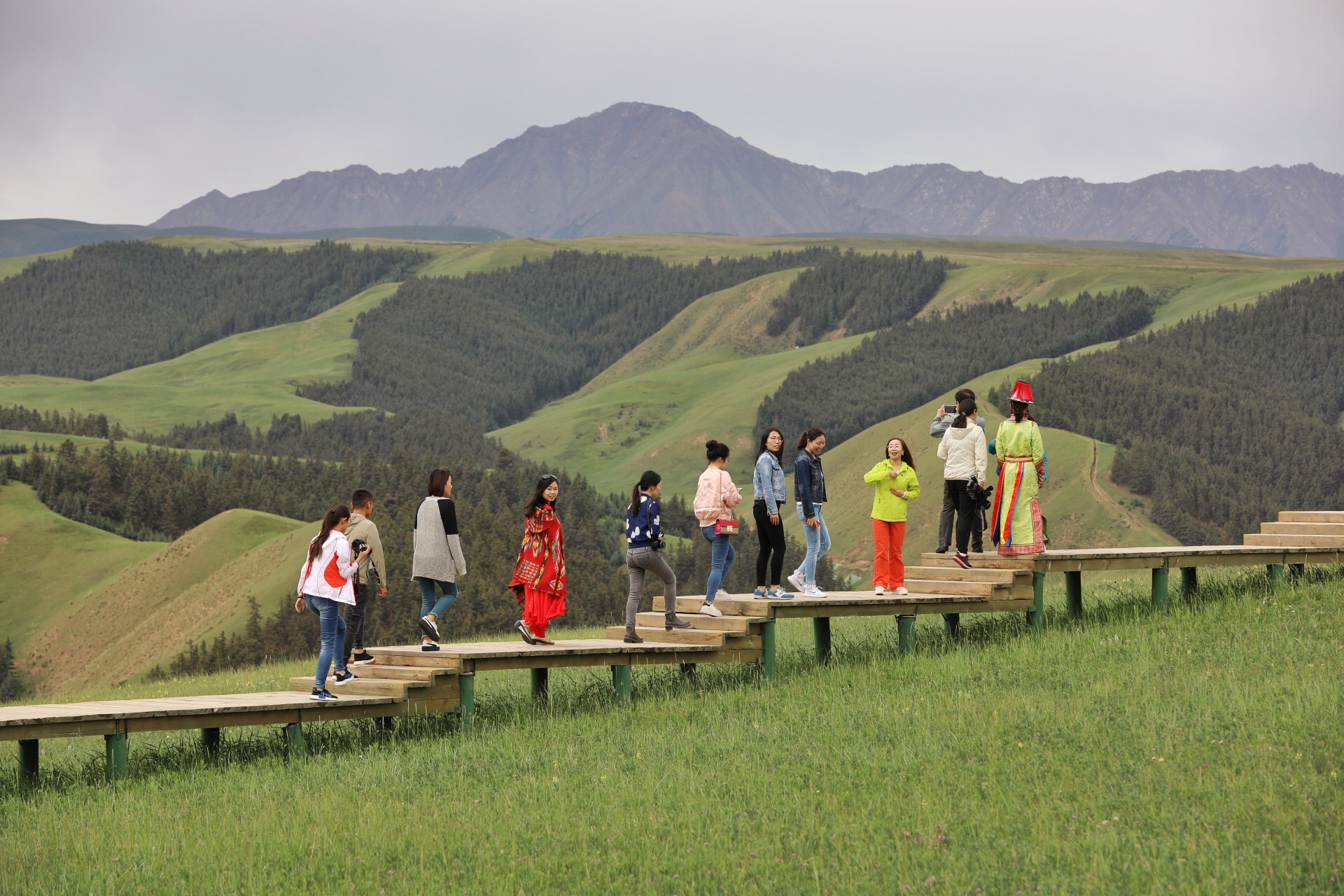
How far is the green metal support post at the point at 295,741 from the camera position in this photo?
13.9m

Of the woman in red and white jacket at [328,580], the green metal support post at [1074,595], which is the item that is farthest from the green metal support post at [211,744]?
the green metal support post at [1074,595]

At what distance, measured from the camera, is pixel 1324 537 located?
1984 cm

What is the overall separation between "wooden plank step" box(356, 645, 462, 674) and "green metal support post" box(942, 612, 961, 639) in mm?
7661

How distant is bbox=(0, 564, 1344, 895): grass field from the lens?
950cm

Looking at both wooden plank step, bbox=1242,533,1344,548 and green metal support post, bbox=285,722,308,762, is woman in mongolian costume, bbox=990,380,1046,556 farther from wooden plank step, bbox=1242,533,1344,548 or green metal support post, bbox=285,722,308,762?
green metal support post, bbox=285,722,308,762

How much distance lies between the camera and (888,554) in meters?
17.6

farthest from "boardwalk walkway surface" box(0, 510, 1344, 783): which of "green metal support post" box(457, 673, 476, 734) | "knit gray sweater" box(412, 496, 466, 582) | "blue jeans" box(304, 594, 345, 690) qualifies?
"knit gray sweater" box(412, 496, 466, 582)

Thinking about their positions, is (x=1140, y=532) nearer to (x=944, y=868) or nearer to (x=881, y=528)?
(x=881, y=528)

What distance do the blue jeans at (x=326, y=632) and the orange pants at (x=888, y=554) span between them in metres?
7.14

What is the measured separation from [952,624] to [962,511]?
5.79 feet

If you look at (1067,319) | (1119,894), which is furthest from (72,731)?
(1067,319)

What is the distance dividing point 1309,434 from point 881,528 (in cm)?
11577

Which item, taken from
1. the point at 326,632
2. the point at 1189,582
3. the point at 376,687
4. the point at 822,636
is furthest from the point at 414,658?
the point at 1189,582

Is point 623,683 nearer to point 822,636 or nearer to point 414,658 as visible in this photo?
point 414,658
